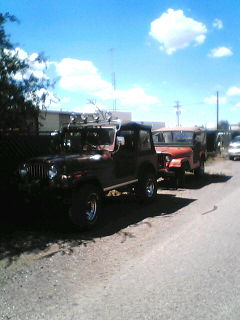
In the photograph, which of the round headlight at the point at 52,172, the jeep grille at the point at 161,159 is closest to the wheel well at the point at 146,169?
the jeep grille at the point at 161,159

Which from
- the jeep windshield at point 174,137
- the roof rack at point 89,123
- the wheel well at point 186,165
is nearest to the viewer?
the roof rack at point 89,123

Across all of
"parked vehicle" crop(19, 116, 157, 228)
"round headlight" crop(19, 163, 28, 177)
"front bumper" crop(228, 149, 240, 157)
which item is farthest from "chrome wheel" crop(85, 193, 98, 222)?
"front bumper" crop(228, 149, 240, 157)

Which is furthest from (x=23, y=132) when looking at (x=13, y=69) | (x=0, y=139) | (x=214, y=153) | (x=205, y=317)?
(x=214, y=153)

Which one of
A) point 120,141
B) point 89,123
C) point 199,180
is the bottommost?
point 199,180

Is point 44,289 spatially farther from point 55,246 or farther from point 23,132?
point 23,132

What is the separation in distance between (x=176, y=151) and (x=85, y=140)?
480 cm

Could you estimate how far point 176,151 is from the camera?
12031mm

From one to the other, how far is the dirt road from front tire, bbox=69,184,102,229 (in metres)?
0.22

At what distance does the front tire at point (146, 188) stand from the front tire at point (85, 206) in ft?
6.86

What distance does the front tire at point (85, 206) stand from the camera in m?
6.38

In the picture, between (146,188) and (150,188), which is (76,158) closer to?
(146,188)

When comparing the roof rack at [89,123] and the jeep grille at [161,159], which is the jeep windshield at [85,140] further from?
the jeep grille at [161,159]

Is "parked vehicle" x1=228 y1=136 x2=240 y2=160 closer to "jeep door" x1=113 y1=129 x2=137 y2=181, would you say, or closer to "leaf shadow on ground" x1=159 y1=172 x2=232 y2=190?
"leaf shadow on ground" x1=159 y1=172 x2=232 y2=190

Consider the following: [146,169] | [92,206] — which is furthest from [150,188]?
[92,206]
